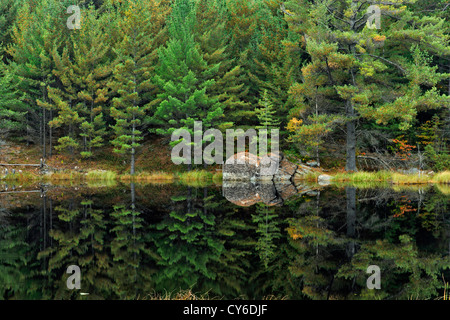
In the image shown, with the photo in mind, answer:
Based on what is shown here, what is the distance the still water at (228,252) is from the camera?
389cm

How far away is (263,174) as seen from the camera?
72.2ft

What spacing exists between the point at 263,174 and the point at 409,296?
18388 mm

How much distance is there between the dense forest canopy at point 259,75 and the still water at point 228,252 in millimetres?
13314

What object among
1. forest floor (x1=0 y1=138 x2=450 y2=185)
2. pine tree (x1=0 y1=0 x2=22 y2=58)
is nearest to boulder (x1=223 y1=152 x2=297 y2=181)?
forest floor (x1=0 y1=138 x2=450 y2=185)

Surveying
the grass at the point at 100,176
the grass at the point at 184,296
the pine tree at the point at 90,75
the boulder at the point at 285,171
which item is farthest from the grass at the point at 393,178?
the pine tree at the point at 90,75

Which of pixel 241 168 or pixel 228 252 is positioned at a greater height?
pixel 241 168

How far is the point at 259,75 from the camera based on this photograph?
2969 centimetres

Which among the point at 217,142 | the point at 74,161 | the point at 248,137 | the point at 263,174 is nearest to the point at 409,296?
the point at 263,174

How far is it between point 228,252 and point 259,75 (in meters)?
26.2

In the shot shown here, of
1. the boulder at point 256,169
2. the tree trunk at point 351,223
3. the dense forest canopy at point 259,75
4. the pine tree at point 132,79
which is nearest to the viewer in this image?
the tree trunk at point 351,223

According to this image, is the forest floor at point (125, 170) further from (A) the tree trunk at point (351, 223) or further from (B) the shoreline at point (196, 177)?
(A) the tree trunk at point (351, 223)

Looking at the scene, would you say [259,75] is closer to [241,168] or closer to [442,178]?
[241,168]

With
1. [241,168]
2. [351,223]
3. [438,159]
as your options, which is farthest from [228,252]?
[438,159]

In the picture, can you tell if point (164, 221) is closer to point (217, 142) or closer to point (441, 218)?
point (441, 218)
